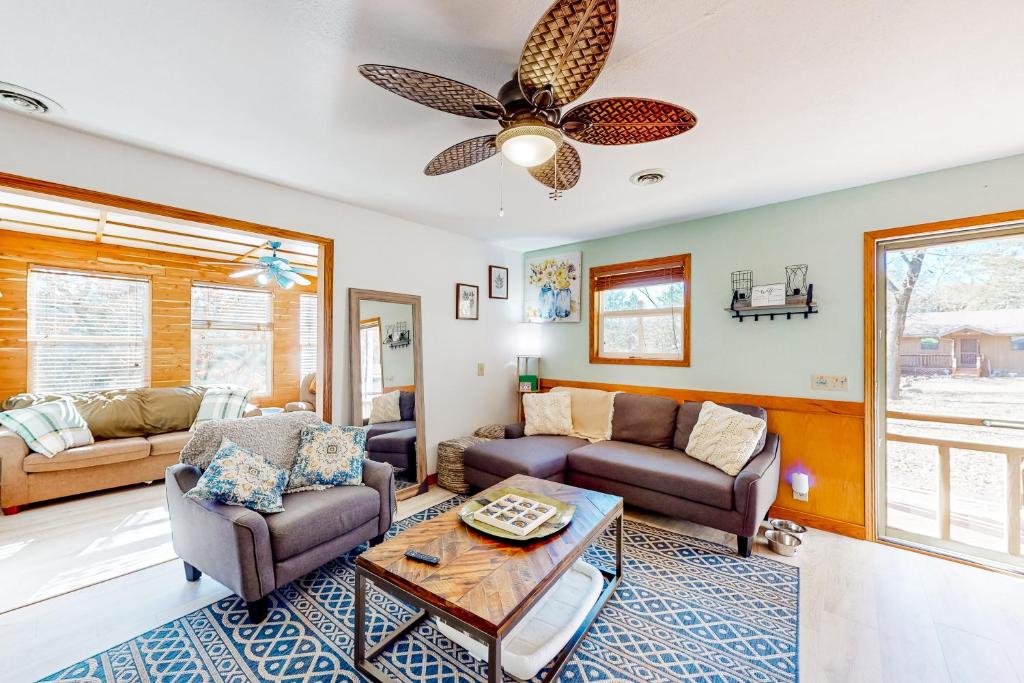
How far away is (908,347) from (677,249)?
1761 millimetres

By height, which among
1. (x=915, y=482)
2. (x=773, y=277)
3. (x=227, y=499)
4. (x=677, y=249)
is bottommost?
(x=915, y=482)

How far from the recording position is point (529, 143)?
1.49 metres

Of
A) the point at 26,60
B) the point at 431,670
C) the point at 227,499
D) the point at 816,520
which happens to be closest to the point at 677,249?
the point at 816,520

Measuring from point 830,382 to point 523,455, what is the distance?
232 cm

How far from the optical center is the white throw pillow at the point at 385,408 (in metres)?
3.47

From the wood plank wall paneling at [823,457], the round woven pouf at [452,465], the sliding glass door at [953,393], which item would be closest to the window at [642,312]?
the wood plank wall paneling at [823,457]

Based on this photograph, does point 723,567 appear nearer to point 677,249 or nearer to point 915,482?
point 915,482

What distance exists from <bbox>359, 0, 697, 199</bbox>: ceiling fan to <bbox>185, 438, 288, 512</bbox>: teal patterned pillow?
1.91 m

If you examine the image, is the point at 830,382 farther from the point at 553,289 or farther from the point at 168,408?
the point at 168,408

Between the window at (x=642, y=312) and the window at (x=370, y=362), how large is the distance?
6.99 ft

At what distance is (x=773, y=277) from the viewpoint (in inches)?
127

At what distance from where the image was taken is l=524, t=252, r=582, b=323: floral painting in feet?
14.6

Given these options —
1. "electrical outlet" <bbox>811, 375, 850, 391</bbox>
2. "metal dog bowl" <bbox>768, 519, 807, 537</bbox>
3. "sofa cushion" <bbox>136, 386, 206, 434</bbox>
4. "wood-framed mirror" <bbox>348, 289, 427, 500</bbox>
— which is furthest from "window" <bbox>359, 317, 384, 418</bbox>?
"electrical outlet" <bbox>811, 375, 850, 391</bbox>

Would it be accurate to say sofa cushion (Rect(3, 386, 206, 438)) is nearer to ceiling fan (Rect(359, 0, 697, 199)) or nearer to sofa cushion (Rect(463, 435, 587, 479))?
sofa cushion (Rect(463, 435, 587, 479))
